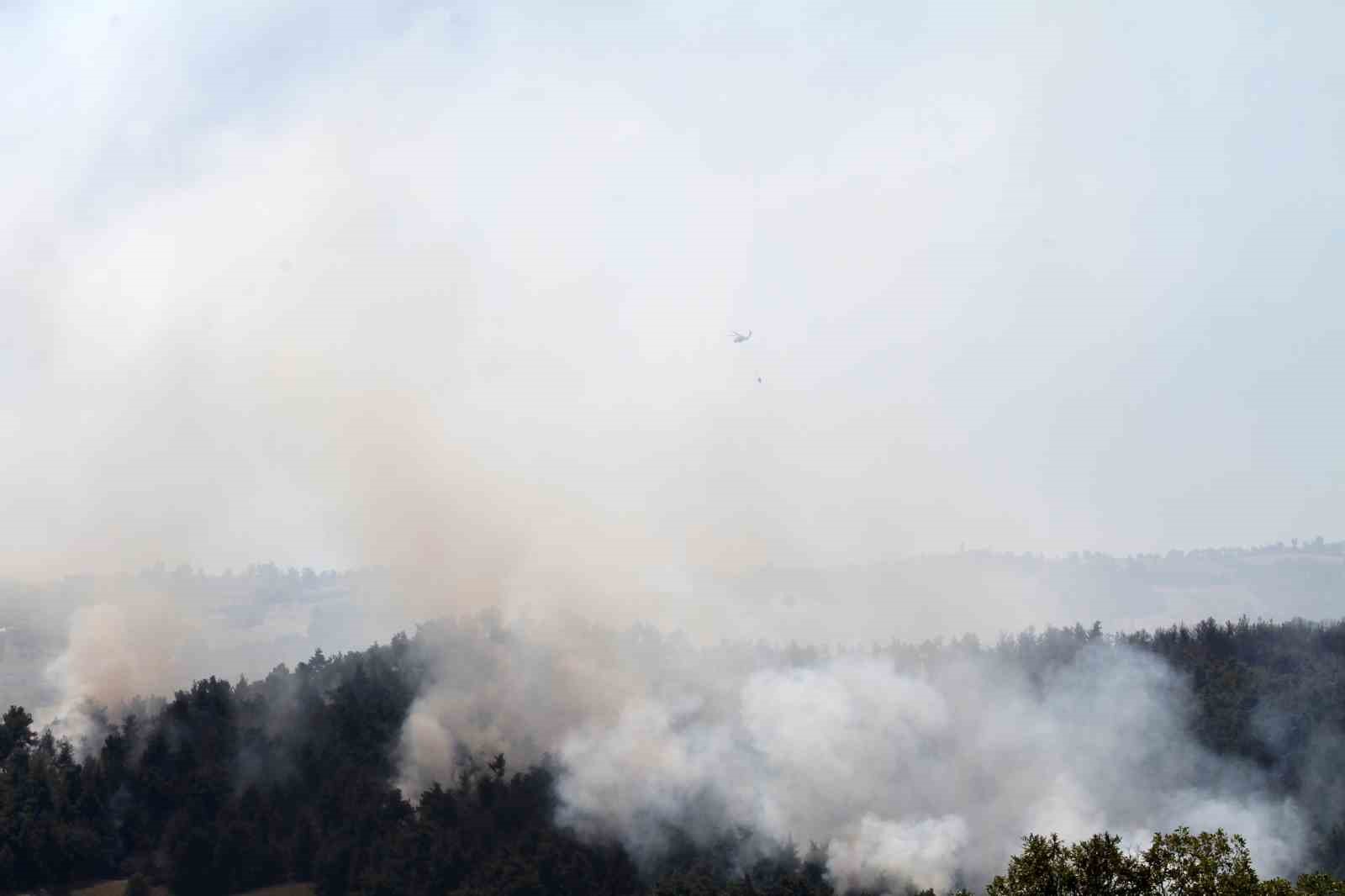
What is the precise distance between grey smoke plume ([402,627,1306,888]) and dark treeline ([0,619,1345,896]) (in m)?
3.37

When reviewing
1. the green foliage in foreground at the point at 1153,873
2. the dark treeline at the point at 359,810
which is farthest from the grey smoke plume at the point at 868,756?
the green foliage in foreground at the point at 1153,873

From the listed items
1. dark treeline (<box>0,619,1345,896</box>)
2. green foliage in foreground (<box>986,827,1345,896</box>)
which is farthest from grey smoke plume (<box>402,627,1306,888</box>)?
green foliage in foreground (<box>986,827,1345,896</box>)

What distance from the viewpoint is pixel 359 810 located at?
177875mm

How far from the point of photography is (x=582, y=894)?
526 feet

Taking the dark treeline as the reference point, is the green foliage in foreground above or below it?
below

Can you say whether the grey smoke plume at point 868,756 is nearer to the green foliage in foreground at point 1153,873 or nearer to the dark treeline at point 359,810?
the dark treeline at point 359,810

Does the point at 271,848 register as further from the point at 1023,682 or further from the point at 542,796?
the point at 1023,682

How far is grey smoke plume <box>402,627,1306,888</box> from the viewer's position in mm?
152875

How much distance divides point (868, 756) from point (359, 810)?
5679cm

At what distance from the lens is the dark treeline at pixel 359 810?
531 feet

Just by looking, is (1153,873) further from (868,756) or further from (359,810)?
(359,810)

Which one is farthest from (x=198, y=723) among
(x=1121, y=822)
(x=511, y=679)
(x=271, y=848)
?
(x=1121, y=822)

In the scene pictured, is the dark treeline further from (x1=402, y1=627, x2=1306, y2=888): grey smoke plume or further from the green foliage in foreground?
the green foliage in foreground

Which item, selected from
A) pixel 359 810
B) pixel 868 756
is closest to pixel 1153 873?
pixel 868 756
